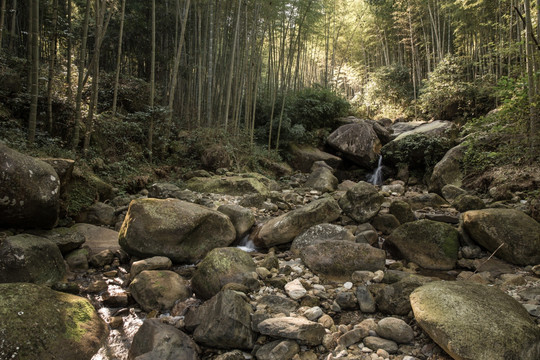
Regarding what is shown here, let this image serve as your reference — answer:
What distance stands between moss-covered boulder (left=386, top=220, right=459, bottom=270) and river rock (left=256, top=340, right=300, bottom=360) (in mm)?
2527

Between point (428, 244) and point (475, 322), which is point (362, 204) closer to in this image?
point (428, 244)

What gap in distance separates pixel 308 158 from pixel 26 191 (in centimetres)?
882

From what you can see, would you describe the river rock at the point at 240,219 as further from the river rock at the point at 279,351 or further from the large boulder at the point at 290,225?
the river rock at the point at 279,351

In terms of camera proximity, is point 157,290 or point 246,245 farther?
point 246,245

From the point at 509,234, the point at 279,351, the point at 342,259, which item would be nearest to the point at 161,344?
the point at 279,351

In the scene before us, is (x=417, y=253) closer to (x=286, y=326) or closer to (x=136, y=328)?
(x=286, y=326)

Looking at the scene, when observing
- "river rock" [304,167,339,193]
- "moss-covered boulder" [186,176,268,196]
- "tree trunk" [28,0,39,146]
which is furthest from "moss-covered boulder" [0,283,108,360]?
"river rock" [304,167,339,193]

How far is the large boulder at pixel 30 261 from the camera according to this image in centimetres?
319

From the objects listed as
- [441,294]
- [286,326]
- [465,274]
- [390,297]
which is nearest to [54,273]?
[286,326]

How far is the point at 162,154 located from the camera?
842 centimetres

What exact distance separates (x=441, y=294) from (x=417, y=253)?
1690mm

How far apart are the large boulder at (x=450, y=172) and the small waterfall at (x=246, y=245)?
5.16m

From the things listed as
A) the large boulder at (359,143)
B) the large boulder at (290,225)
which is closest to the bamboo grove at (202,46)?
the large boulder at (359,143)

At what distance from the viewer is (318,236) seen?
Answer: 4.62 m
